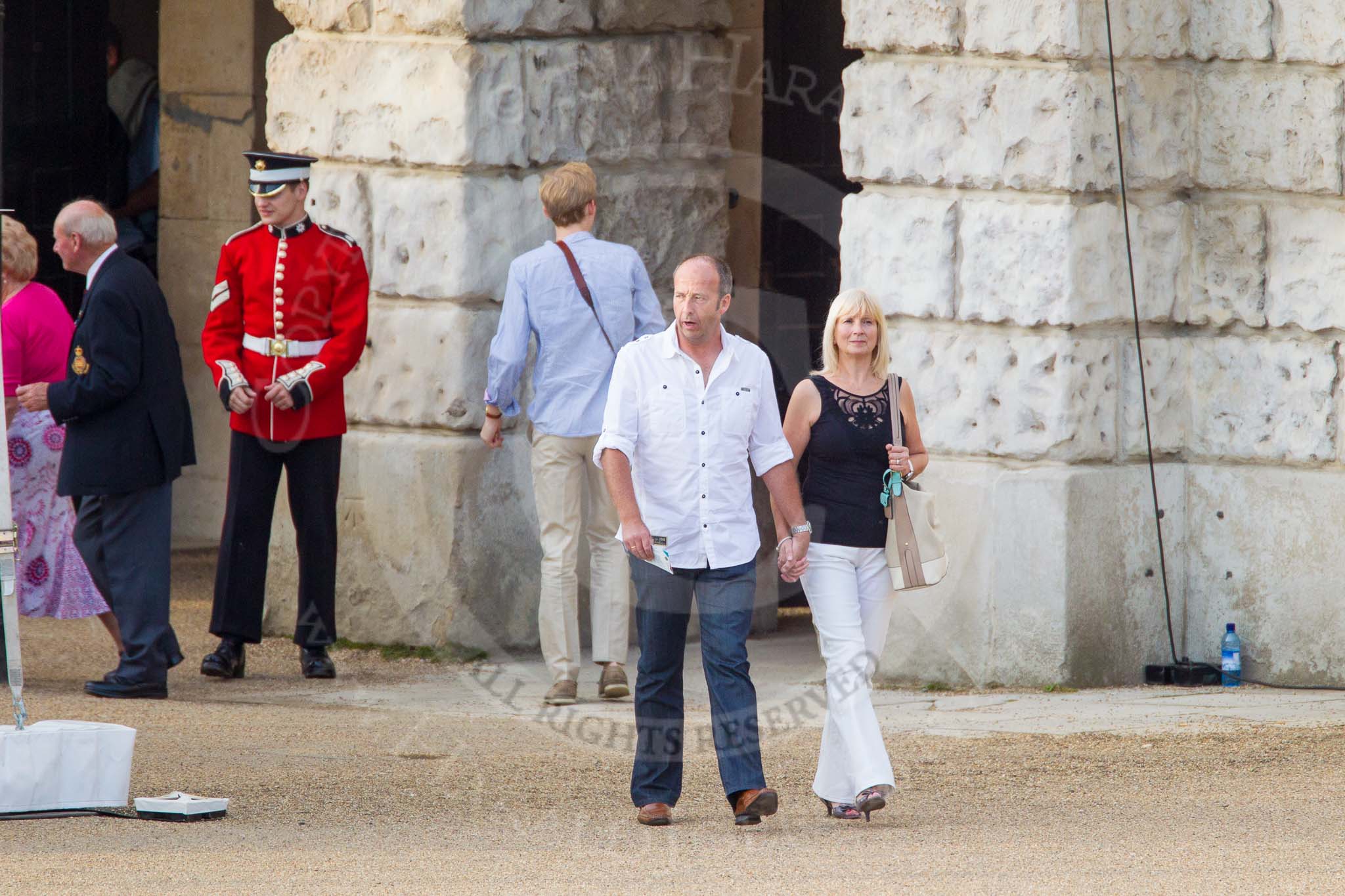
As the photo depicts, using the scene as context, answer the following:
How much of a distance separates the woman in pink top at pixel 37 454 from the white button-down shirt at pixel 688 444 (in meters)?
2.91

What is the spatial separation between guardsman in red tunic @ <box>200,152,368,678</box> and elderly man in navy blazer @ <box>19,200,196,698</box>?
1.39 feet

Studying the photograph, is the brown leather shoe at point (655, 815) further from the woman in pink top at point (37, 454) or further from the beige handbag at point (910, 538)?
the woman in pink top at point (37, 454)

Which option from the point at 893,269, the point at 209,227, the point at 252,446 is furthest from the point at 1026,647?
the point at 209,227

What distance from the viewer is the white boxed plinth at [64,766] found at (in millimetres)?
5652

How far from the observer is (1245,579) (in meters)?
8.08

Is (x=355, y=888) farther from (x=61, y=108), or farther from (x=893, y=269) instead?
(x=61, y=108)

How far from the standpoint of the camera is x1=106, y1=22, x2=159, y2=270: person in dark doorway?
1162 centimetres

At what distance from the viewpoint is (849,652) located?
5957 mm

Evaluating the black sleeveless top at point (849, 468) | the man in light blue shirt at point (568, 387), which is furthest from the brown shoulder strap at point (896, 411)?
the man in light blue shirt at point (568, 387)

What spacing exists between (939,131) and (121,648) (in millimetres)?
3601

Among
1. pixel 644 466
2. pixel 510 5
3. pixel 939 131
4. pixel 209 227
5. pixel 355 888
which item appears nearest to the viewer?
pixel 355 888

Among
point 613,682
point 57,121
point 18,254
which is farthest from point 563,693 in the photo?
point 57,121

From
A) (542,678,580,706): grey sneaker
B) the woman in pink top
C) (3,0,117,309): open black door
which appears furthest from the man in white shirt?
(3,0,117,309): open black door

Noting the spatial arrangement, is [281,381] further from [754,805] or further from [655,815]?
[754,805]
